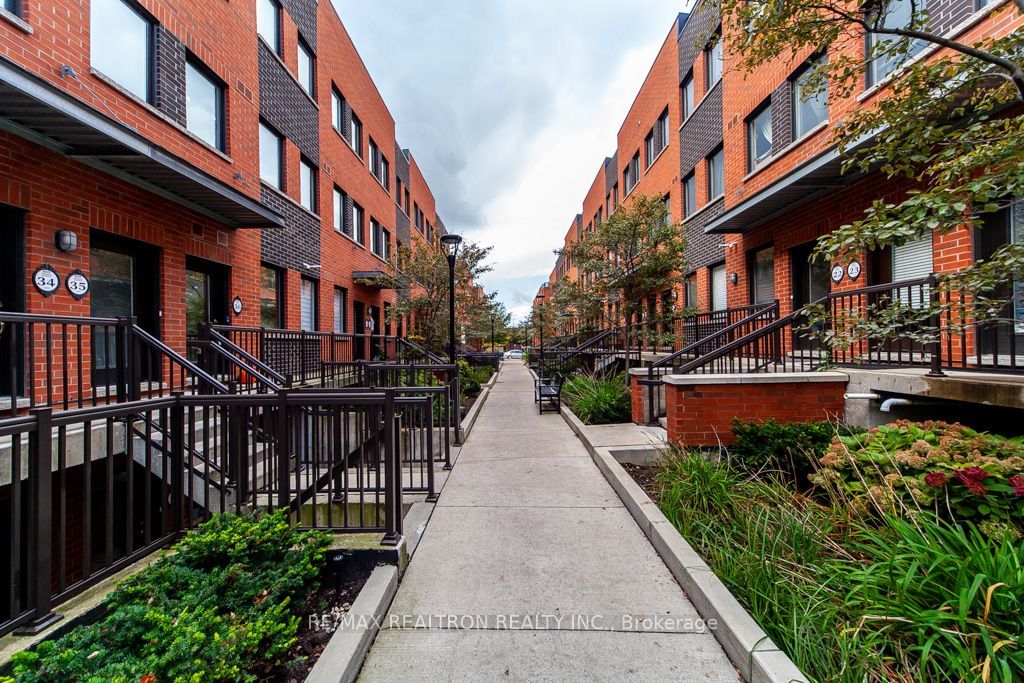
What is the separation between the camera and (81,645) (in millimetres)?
1906

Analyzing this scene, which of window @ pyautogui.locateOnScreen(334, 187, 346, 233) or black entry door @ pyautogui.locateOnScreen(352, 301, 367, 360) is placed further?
black entry door @ pyautogui.locateOnScreen(352, 301, 367, 360)

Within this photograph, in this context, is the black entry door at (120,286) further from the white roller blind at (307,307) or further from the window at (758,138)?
the window at (758,138)

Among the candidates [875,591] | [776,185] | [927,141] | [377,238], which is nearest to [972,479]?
→ [875,591]

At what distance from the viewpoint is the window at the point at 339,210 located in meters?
13.4

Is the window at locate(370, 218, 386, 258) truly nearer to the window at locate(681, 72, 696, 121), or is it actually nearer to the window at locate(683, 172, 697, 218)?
the window at locate(683, 172, 697, 218)

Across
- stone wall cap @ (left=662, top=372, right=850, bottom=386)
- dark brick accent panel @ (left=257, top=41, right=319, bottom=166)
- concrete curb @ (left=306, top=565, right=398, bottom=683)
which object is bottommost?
concrete curb @ (left=306, top=565, right=398, bottom=683)

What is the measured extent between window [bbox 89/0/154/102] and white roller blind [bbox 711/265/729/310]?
1218cm

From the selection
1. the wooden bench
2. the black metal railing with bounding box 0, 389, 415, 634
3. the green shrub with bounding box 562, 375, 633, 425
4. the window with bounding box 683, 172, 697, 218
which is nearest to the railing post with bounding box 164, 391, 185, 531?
the black metal railing with bounding box 0, 389, 415, 634

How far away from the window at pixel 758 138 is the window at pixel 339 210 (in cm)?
1117

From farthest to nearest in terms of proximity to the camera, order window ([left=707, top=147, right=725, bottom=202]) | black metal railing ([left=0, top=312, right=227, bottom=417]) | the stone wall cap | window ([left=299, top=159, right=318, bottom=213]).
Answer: window ([left=707, top=147, right=725, bottom=202]), window ([left=299, top=159, right=318, bottom=213]), the stone wall cap, black metal railing ([left=0, top=312, right=227, bottom=417])

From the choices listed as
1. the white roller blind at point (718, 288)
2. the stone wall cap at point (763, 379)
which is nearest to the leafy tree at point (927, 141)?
the stone wall cap at point (763, 379)

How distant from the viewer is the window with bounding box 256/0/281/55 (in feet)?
31.9

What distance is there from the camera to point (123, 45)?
625 cm

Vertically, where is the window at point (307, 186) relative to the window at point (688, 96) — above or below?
below
